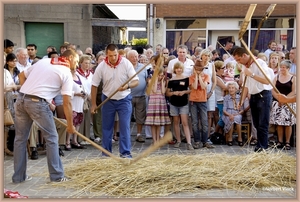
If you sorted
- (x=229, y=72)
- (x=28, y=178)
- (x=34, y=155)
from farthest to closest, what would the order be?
(x=229, y=72)
(x=34, y=155)
(x=28, y=178)

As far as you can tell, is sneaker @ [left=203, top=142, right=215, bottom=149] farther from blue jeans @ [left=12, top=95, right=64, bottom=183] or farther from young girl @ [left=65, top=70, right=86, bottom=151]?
blue jeans @ [left=12, top=95, right=64, bottom=183]

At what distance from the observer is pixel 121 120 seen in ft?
23.7

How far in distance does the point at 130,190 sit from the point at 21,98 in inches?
72.2

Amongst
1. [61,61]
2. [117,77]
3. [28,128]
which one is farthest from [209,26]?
[28,128]

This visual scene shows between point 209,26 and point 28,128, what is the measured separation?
40.6 ft

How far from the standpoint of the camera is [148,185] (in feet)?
18.1

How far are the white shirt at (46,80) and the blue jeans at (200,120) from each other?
3.26m

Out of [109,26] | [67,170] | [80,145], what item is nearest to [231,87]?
[80,145]

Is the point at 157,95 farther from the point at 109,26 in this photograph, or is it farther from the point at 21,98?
the point at 109,26

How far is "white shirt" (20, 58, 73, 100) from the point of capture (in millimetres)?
5703

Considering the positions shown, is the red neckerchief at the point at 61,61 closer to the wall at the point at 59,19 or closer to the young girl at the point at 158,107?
the young girl at the point at 158,107

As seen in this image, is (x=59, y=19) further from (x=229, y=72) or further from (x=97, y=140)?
(x=229, y=72)

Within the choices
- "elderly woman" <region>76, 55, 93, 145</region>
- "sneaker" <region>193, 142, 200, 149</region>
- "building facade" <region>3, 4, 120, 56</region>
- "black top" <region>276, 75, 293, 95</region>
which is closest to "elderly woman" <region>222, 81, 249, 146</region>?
"sneaker" <region>193, 142, 200, 149</region>

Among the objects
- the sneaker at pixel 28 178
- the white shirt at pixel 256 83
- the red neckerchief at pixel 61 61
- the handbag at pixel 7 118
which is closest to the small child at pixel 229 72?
the white shirt at pixel 256 83
